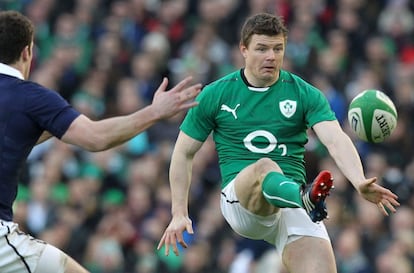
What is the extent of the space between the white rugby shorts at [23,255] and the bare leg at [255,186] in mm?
1629

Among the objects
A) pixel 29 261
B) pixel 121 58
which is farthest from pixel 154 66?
pixel 29 261

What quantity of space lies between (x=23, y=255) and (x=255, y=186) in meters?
1.91

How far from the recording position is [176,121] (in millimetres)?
16609

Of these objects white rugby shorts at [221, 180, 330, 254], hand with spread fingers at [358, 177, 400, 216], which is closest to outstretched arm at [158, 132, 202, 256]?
white rugby shorts at [221, 180, 330, 254]

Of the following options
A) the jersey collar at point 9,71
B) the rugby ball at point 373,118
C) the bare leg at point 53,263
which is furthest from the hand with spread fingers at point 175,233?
the jersey collar at point 9,71

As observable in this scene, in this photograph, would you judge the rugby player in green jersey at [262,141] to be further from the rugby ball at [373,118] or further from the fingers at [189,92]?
the fingers at [189,92]

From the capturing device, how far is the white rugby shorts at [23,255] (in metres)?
8.51

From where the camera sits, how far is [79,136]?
330 inches

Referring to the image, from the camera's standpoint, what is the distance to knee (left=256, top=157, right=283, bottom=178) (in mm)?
9461

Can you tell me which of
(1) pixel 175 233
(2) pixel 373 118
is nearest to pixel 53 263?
(1) pixel 175 233

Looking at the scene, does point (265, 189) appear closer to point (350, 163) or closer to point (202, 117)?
point (350, 163)

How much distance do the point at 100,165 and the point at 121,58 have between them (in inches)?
90.2

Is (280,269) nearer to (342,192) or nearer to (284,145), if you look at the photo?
(342,192)

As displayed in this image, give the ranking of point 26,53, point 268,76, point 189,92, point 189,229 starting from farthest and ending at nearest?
1. point 268,76
2. point 189,229
3. point 26,53
4. point 189,92
